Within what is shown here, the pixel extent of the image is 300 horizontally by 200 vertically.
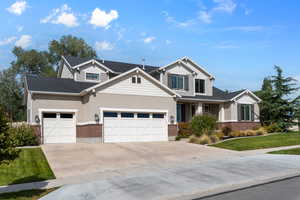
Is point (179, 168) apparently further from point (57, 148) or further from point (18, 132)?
point (18, 132)

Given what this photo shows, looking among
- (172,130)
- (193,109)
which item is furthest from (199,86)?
(172,130)

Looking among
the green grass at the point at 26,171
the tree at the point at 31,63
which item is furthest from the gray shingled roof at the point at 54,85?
the tree at the point at 31,63

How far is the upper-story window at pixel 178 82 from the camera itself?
2796 cm

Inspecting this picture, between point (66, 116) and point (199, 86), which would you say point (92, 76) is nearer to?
point (66, 116)

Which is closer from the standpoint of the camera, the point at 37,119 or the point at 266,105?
the point at 37,119

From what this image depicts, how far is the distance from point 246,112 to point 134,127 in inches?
534

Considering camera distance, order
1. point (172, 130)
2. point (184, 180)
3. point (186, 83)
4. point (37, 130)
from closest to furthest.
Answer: point (184, 180) < point (37, 130) < point (172, 130) < point (186, 83)

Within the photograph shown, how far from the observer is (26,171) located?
12.0 m

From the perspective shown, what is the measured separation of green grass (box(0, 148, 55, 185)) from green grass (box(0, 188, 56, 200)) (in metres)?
1.22

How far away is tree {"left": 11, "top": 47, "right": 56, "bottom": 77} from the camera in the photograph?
52938 mm

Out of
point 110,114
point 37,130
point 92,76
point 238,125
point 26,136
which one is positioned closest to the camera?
point 26,136

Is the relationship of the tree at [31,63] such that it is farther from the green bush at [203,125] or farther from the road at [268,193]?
the road at [268,193]

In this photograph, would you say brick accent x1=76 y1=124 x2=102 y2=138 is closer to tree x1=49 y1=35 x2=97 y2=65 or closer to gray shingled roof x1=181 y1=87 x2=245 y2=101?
gray shingled roof x1=181 y1=87 x2=245 y2=101

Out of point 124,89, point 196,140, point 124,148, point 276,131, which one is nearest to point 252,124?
point 276,131
